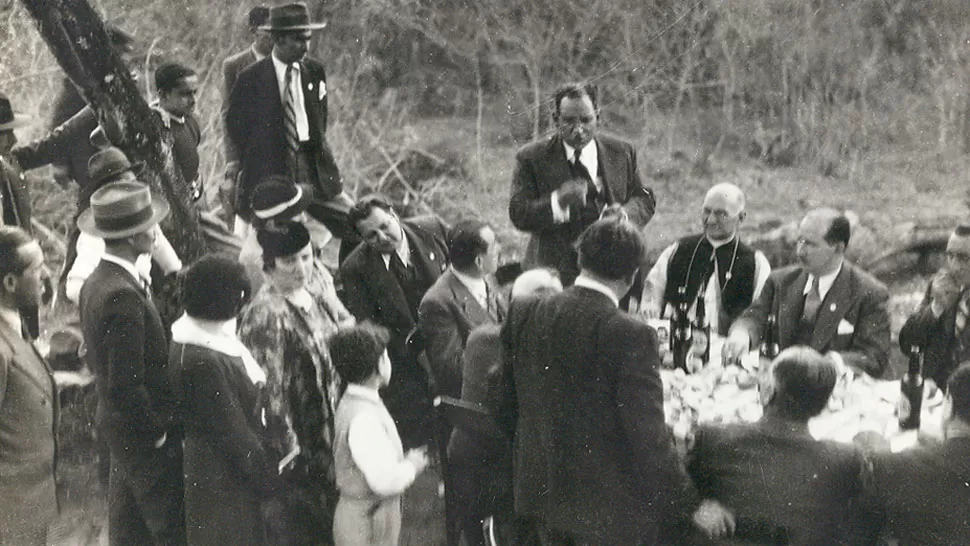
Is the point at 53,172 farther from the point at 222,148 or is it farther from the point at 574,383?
the point at 574,383

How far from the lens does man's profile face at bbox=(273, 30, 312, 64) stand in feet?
13.2

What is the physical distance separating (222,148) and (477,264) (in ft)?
3.53

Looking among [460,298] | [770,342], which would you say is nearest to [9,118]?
[460,298]

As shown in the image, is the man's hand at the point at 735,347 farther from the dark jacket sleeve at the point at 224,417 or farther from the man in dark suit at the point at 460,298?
the dark jacket sleeve at the point at 224,417

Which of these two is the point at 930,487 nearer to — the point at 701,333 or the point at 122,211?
the point at 701,333

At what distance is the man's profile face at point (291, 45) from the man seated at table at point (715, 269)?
60.2 inches

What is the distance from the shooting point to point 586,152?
12.6 feet

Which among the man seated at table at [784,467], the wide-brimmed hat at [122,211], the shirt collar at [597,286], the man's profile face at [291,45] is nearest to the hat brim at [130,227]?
the wide-brimmed hat at [122,211]

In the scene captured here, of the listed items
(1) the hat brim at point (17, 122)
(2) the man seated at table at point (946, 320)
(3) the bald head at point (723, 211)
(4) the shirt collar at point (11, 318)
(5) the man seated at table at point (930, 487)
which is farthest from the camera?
(1) the hat brim at point (17, 122)

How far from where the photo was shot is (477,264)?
3873 millimetres

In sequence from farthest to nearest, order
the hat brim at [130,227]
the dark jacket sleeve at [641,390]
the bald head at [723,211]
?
the hat brim at [130,227]
the bald head at [723,211]
the dark jacket sleeve at [641,390]

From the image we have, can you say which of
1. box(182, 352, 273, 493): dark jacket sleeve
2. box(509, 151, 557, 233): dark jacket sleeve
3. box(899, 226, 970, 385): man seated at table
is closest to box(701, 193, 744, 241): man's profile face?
box(509, 151, 557, 233): dark jacket sleeve

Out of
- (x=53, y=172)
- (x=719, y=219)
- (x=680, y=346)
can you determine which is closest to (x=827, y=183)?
(x=719, y=219)

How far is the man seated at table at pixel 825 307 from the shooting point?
370 cm
